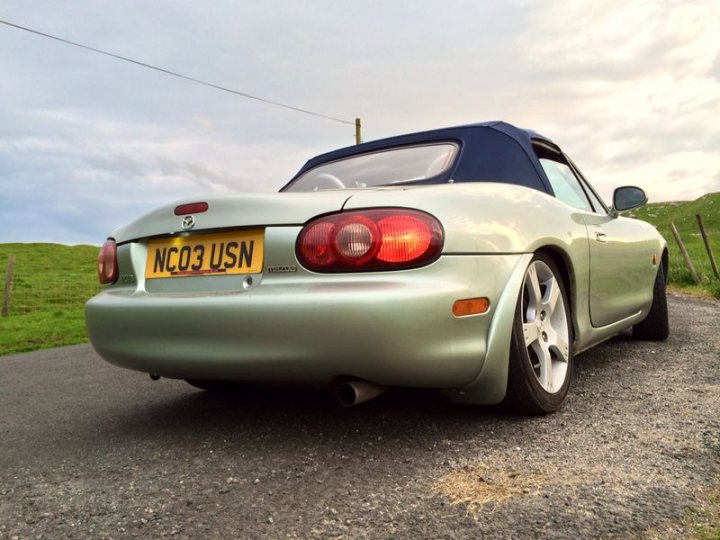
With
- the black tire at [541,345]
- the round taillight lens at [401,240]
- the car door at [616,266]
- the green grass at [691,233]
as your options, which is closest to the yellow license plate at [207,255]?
the round taillight lens at [401,240]

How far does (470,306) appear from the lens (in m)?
2.34

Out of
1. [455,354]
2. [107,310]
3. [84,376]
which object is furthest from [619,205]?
[84,376]

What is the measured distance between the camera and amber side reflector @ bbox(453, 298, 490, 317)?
2287 mm

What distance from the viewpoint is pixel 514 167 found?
3100 millimetres

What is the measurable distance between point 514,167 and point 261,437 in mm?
1765

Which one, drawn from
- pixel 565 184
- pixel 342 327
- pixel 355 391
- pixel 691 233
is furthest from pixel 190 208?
pixel 691 233

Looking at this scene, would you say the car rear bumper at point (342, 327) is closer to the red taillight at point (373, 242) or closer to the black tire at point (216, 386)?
the red taillight at point (373, 242)

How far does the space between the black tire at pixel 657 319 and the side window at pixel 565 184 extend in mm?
1348

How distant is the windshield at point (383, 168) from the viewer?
9.96ft

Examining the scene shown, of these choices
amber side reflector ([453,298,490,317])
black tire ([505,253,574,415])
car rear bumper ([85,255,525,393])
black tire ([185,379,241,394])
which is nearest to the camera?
car rear bumper ([85,255,525,393])

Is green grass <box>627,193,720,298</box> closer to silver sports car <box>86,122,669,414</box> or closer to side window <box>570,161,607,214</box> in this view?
side window <box>570,161,607,214</box>

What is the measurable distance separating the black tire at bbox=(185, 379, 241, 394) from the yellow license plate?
824 millimetres

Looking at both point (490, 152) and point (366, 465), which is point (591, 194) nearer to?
point (490, 152)

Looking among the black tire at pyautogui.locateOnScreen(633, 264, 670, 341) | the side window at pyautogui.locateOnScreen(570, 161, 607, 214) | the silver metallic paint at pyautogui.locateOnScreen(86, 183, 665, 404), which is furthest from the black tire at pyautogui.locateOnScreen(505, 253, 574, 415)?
the black tire at pyautogui.locateOnScreen(633, 264, 670, 341)
